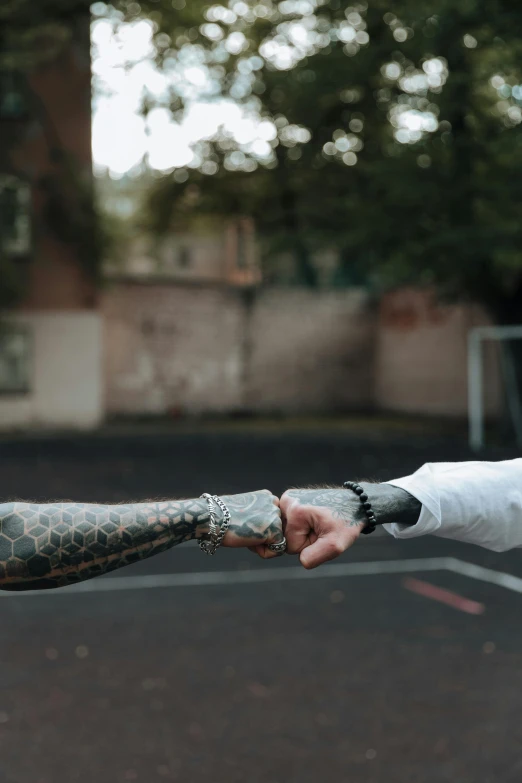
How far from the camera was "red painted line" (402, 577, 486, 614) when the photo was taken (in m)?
6.18

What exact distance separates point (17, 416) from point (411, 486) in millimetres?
20347

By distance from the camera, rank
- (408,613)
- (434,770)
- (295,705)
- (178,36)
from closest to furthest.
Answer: (434,770), (295,705), (408,613), (178,36)

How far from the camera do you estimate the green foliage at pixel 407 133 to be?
15.9m

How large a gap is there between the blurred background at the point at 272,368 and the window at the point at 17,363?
0.06 meters

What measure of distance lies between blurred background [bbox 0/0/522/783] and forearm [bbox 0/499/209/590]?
2.01m

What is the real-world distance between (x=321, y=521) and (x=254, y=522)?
0.14 meters

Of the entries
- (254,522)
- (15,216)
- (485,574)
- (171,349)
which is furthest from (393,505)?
(171,349)

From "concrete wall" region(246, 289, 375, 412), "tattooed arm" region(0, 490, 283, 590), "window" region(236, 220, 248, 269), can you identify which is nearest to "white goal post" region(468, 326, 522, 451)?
"concrete wall" region(246, 289, 375, 412)

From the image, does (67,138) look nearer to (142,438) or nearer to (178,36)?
(178,36)

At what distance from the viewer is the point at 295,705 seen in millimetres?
4316

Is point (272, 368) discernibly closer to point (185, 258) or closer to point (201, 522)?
point (185, 258)

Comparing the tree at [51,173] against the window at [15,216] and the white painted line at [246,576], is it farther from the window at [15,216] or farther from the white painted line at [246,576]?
the white painted line at [246,576]

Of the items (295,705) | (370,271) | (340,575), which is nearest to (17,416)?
(370,271)

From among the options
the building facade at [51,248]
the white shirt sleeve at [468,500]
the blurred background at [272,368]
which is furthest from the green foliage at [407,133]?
the white shirt sleeve at [468,500]
